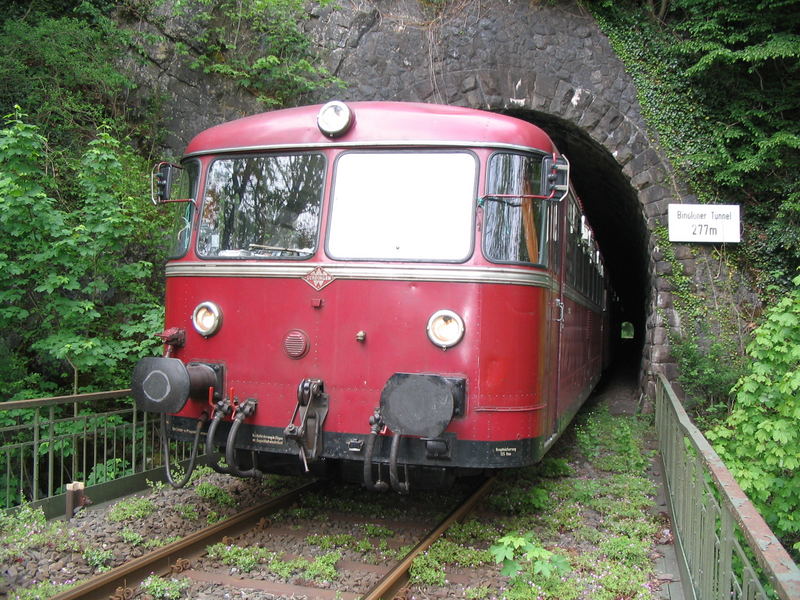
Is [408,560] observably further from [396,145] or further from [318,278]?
[396,145]

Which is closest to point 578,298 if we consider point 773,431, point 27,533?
point 773,431

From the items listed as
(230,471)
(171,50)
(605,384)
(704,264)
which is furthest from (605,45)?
(230,471)

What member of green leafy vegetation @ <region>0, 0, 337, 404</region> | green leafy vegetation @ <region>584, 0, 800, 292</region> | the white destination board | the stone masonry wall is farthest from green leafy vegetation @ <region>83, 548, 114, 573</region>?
green leafy vegetation @ <region>584, 0, 800, 292</region>

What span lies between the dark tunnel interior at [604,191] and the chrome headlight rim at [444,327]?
9.17 metres

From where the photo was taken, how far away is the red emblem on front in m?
5.16

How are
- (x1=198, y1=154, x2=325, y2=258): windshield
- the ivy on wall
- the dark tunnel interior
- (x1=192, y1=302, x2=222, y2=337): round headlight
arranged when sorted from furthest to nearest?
1. the dark tunnel interior
2. the ivy on wall
3. (x1=192, y1=302, x2=222, y2=337): round headlight
4. (x1=198, y1=154, x2=325, y2=258): windshield

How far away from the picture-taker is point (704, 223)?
11922 millimetres

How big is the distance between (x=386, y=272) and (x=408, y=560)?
2045 millimetres

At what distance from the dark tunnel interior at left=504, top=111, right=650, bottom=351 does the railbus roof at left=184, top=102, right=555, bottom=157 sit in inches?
327

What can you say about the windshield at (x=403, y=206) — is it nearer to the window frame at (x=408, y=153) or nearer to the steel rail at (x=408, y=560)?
the window frame at (x=408, y=153)

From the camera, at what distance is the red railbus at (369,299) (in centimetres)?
484

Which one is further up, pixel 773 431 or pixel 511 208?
pixel 511 208

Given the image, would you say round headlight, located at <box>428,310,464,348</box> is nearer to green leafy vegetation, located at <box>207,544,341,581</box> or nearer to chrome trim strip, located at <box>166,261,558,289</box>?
chrome trim strip, located at <box>166,261,558,289</box>

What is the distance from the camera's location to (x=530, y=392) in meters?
5.10
